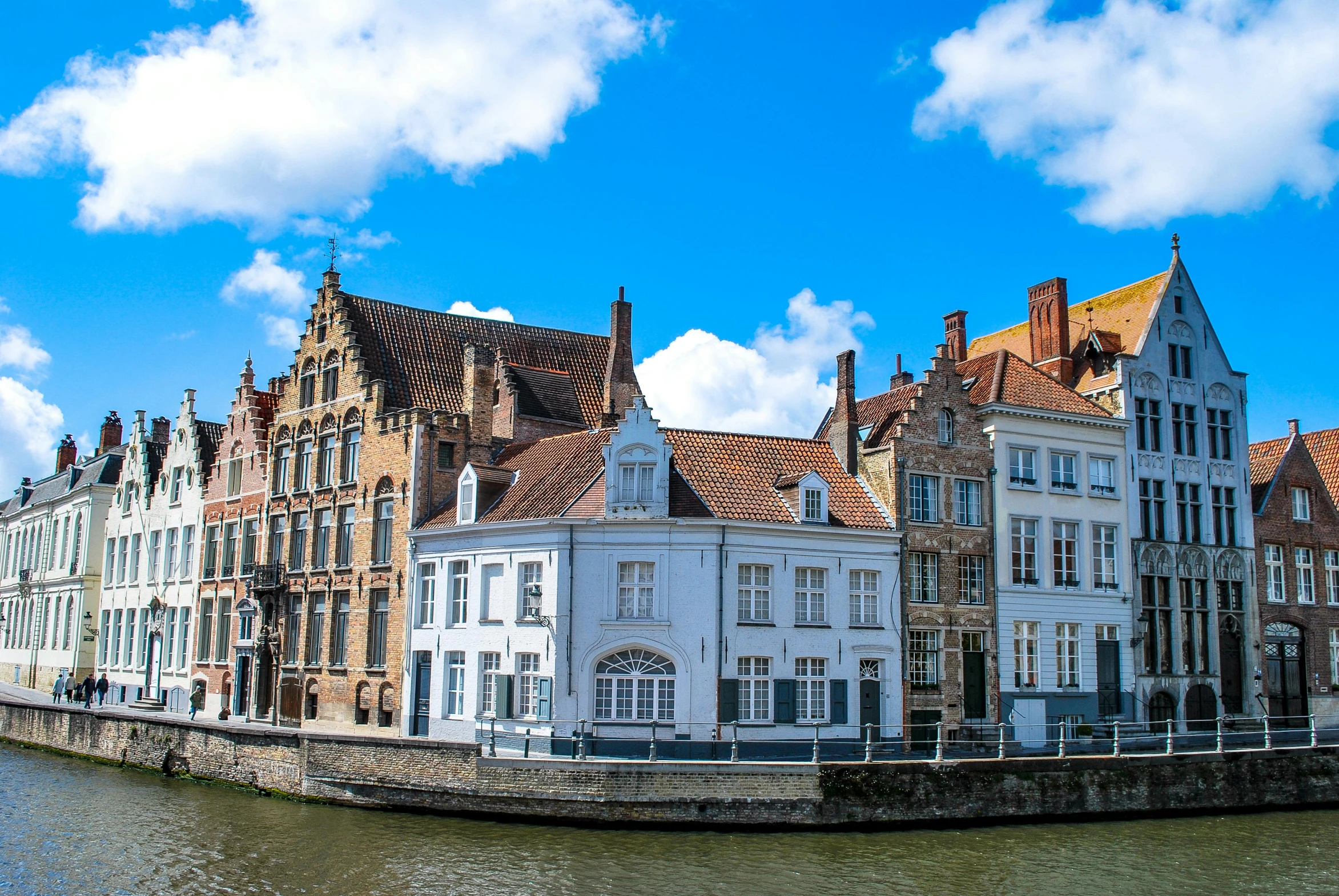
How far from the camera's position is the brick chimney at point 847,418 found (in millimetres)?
34719

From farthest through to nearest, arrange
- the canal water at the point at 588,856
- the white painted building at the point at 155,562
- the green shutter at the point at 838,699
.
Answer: the white painted building at the point at 155,562 → the green shutter at the point at 838,699 → the canal water at the point at 588,856

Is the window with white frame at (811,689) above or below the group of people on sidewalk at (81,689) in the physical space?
above

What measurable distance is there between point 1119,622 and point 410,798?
21.7 m

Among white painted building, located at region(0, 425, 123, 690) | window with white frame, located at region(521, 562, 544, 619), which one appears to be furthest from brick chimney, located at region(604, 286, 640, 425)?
white painted building, located at region(0, 425, 123, 690)

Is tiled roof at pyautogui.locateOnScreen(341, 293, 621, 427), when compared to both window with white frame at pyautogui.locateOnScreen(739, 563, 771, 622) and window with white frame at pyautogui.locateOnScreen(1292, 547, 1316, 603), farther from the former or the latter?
window with white frame at pyautogui.locateOnScreen(1292, 547, 1316, 603)

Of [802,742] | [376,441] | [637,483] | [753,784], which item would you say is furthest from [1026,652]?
[376,441]

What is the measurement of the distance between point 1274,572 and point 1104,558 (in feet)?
27.1

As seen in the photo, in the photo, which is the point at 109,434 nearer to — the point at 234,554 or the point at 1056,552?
the point at 234,554

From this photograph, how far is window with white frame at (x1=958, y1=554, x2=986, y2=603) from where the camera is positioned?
113ft

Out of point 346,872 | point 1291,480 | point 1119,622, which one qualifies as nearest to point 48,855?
point 346,872

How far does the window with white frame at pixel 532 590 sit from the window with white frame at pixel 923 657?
10.2 meters

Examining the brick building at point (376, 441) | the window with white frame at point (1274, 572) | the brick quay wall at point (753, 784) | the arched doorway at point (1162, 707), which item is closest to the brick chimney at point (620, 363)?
the brick building at point (376, 441)

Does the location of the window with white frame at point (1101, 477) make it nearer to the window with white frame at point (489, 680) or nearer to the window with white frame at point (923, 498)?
the window with white frame at point (923, 498)

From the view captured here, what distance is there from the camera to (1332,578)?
4162 centimetres
